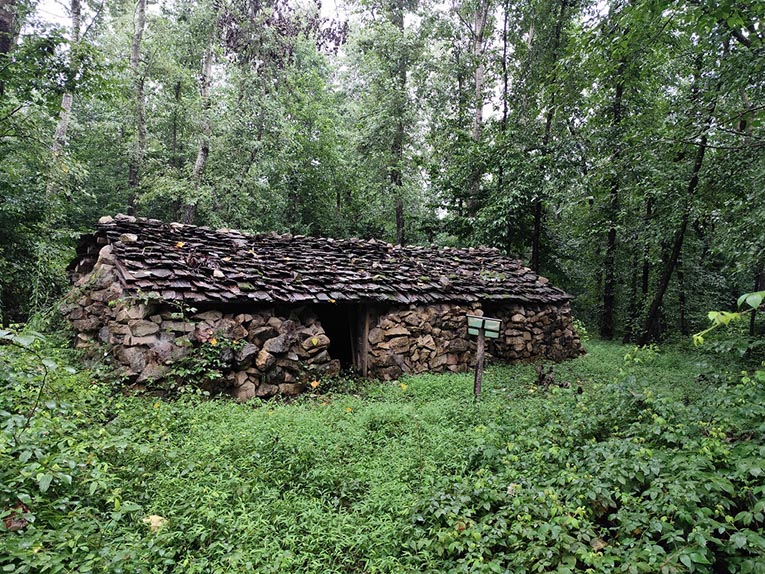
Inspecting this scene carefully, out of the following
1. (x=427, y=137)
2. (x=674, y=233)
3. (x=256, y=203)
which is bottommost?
(x=674, y=233)

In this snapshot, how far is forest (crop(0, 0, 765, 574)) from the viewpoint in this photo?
8.48 ft

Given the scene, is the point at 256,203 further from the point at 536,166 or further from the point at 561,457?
the point at 561,457

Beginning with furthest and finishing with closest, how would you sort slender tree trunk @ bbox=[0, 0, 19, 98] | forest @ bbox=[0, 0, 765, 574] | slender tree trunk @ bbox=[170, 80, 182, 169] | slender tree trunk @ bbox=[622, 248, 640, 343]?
slender tree trunk @ bbox=[170, 80, 182, 169] → slender tree trunk @ bbox=[622, 248, 640, 343] → slender tree trunk @ bbox=[0, 0, 19, 98] → forest @ bbox=[0, 0, 765, 574]

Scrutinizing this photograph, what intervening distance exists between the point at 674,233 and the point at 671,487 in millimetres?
9777

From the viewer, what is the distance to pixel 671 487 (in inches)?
103

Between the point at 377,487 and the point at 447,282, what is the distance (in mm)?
5489

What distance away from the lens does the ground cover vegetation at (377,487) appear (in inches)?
93.6

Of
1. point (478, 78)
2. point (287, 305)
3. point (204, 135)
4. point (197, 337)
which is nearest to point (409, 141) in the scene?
point (478, 78)

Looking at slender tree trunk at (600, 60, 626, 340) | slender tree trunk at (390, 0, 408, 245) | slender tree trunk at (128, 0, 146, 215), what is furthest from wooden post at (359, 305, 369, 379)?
slender tree trunk at (128, 0, 146, 215)

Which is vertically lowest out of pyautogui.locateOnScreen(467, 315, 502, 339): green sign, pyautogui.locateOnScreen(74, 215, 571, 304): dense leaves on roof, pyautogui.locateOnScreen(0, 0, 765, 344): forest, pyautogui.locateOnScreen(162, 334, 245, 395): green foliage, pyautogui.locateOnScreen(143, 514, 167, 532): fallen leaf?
pyautogui.locateOnScreen(143, 514, 167, 532): fallen leaf

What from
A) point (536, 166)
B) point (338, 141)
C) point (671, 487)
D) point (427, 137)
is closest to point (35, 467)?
point (671, 487)

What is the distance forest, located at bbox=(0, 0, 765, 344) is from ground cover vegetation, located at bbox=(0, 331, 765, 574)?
4506 mm

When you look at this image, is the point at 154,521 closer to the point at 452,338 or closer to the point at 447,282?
the point at 452,338

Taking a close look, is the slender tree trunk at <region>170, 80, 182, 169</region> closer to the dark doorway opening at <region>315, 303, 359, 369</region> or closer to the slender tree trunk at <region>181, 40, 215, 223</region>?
the slender tree trunk at <region>181, 40, 215, 223</region>
